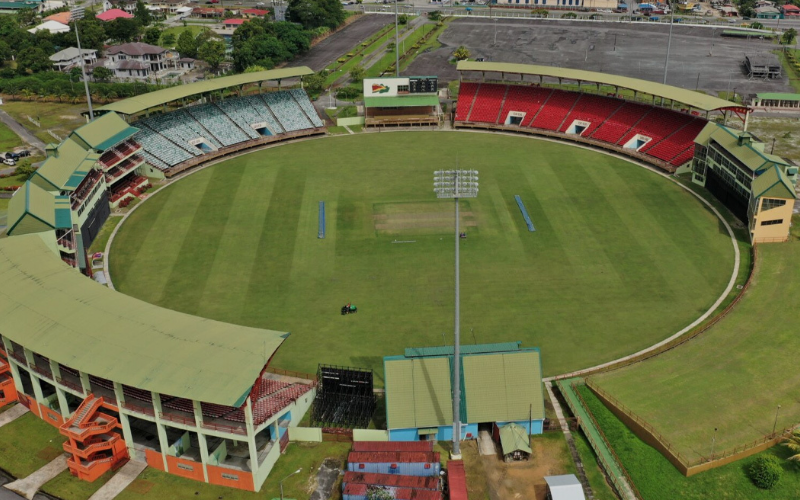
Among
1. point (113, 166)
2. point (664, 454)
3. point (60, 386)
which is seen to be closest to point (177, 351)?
point (60, 386)

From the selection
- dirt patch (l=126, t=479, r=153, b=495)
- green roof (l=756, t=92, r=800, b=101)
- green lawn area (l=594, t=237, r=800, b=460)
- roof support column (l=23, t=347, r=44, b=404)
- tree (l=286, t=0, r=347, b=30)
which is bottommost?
dirt patch (l=126, t=479, r=153, b=495)

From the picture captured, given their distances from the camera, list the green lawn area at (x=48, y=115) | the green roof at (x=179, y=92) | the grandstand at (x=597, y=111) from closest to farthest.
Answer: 1. the green roof at (x=179, y=92)
2. the grandstand at (x=597, y=111)
3. the green lawn area at (x=48, y=115)

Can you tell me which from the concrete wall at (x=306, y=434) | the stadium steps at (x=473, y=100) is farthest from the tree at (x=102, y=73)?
the concrete wall at (x=306, y=434)

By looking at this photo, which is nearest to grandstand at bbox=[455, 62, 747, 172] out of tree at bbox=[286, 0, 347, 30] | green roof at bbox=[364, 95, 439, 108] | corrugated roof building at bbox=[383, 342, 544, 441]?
green roof at bbox=[364, 95, 439, 108]

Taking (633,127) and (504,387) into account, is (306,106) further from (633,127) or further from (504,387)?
(504,387)

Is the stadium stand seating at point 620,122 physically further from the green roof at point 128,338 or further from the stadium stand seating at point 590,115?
the green roof at point 128,338

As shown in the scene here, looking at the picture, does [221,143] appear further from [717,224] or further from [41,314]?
[717,224]

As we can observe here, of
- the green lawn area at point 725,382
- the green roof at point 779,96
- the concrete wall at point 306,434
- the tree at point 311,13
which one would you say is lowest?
the concrete wall at point 306,434

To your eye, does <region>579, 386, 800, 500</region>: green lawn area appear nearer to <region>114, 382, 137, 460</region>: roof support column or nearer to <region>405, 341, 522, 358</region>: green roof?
<region>405, 341, 522, 358</region>: green roof
